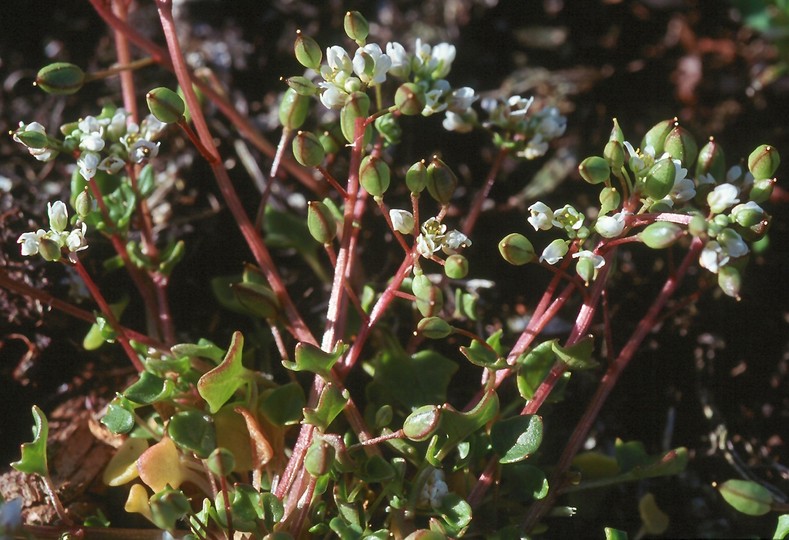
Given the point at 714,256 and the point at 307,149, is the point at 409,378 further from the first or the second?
the point at 714,256

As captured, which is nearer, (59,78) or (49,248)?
(49,248)

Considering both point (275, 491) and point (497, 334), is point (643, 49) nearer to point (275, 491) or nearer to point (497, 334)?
point (497, 334)

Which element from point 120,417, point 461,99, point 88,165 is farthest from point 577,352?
point 88,165

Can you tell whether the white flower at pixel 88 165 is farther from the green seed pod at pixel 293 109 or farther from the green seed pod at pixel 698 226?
the green seed pod at pixel 698 226

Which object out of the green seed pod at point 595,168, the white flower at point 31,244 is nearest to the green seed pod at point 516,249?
the green seed pod at point 595,168

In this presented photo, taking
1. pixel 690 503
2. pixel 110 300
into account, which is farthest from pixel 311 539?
pixel 690 503

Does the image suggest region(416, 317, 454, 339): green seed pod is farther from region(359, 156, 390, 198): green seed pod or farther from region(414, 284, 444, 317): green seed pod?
region(359, 156, 390, 198): green seed pod
